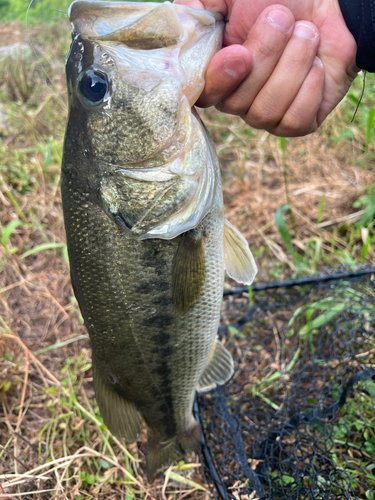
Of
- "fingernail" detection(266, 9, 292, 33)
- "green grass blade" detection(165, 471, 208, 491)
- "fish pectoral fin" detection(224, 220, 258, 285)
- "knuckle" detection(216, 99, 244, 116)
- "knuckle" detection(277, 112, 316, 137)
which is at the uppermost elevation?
"fingernail" detection(266, 9, 292, 33)

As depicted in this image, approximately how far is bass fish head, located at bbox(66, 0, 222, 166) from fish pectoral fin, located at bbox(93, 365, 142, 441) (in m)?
1.08

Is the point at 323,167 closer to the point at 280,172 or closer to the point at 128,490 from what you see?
the point at 280,172

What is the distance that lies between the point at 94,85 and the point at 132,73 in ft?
0.48

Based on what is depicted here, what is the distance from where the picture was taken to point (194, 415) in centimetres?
207

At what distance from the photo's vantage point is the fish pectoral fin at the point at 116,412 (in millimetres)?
1718

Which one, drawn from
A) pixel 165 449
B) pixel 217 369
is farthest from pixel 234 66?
pixel 165 449

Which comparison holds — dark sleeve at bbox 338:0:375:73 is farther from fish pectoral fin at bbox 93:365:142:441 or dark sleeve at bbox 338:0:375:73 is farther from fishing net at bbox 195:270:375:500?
fish pectoral fin at bbox 93:365:142:441

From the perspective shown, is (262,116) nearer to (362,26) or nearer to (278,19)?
(278,19)

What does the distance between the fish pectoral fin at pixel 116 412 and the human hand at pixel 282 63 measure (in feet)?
4.52

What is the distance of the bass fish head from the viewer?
3.91 ft

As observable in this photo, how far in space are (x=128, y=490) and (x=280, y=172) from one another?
294 centimetres

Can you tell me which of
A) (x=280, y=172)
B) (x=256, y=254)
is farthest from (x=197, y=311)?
(x=280, y=172)

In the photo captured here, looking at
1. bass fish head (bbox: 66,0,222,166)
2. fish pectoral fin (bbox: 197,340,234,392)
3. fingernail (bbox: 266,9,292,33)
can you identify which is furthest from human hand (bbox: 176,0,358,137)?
fish pectoral fin (bbox: 197,340,234,392)

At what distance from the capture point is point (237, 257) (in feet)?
5.45
